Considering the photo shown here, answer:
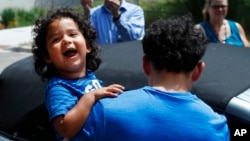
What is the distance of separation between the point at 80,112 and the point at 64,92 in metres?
0.24

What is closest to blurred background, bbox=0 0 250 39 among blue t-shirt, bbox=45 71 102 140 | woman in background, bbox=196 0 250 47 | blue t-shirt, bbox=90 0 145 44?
blue t-shirt, bbox=90 0 145 44

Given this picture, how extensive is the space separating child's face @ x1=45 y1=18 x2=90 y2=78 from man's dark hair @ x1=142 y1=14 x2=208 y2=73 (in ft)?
1.64

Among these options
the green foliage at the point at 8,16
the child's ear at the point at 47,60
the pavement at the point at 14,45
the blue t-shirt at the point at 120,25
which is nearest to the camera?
the child's ear at the point at 47,60

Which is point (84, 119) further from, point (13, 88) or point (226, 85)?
point (13, 88)

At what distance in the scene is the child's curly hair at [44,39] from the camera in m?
2.23

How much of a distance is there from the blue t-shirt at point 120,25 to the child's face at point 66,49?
5.65 feet

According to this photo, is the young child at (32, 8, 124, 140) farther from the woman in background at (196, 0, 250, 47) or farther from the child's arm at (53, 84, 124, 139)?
the woman in background at (196, 0, 250, 47)

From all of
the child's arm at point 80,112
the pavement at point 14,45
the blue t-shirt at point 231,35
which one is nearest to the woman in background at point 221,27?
the blue t-shirt at point 231,35

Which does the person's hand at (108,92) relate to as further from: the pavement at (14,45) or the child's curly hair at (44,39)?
the pavement at (14,45)

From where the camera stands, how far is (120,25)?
3.96 metres

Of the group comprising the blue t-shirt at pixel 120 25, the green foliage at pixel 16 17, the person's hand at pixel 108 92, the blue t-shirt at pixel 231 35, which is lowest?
the green foliage at pixel 16 17

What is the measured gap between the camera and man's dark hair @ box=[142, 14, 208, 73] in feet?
5.24

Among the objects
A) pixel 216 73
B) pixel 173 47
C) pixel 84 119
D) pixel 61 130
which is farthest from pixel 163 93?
pixel 216 73

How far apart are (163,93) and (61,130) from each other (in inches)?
17.3
